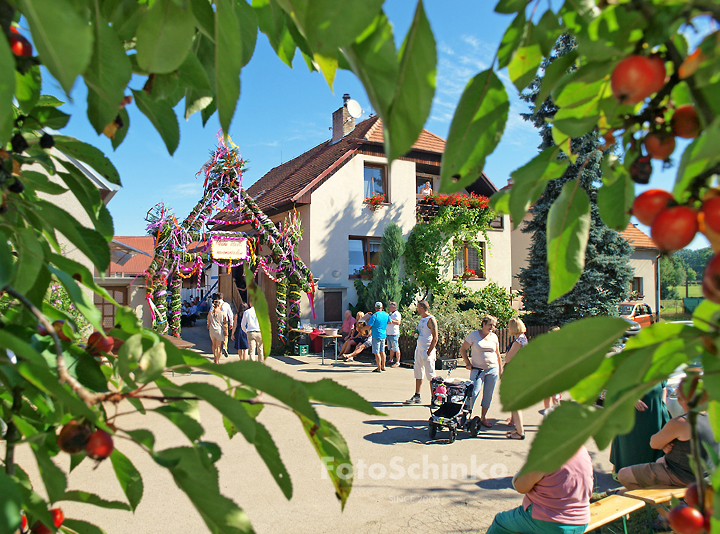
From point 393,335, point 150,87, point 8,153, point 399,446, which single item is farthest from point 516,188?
point 393,335

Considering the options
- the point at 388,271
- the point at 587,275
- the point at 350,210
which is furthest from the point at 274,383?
the point at 587,275

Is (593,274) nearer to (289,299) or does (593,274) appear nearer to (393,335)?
(393,335)

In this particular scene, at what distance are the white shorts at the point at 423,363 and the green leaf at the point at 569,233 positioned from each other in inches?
292

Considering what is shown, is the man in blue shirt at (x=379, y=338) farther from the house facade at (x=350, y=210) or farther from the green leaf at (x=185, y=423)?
the green leaf at (x=185, y=423)

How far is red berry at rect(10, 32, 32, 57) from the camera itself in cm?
82

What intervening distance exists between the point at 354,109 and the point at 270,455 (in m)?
18.5

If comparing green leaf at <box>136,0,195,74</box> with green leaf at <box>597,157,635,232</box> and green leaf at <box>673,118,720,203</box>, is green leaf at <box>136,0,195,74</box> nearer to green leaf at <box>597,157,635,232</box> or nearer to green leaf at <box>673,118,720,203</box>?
green leaf at <box>673,118,720,203</box>

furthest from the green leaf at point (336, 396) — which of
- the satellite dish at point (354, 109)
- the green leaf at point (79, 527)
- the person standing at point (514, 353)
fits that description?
the satellite dish at point (354, 109)

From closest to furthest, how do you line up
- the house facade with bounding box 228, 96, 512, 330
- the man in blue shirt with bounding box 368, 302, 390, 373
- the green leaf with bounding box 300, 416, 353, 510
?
the green leaf with bounding box 300, 416, 353, 510 → the man in blue shirt with bounding box 368, 302, 390, 373 → the house facade with bounding box 228, 96, 512, 330

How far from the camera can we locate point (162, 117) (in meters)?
0.92

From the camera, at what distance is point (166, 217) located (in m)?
12.1

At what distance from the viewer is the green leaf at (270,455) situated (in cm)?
75

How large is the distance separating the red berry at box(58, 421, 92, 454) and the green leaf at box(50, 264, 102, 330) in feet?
0.53

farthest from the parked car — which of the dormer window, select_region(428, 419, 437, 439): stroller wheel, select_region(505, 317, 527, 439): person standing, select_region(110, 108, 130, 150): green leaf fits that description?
select_region(110, 108, 130, 150): green leaf
